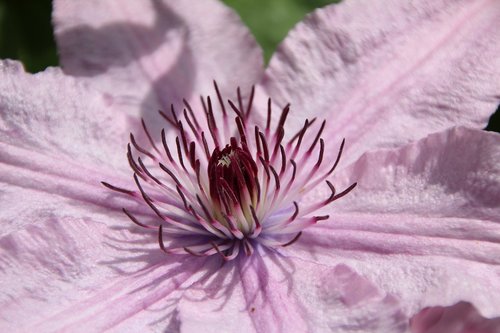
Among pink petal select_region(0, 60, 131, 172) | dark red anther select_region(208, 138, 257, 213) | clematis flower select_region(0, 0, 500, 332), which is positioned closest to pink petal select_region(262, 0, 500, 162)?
clematis flower select_region(0, 0, 500, 332)

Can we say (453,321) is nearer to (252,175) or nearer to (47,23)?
(252,175)

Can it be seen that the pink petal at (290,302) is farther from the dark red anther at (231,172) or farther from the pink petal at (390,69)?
the pink petal at (390,69)

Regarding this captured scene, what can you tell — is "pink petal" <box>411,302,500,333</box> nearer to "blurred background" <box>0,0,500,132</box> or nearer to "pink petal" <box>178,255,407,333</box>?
"pink petal" <box>178,255,407,333</box>

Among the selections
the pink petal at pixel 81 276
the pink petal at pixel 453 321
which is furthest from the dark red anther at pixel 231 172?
the pink petal at pixel 453 321

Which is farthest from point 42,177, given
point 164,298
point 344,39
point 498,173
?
point 498,173

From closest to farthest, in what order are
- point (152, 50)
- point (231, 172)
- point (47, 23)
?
1. point (231, 172)
2. point (152, 50)
3. point (47, 23)

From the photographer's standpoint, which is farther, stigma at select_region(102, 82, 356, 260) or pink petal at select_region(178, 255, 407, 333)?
stigma at select_region(102, 82, 356, 260)

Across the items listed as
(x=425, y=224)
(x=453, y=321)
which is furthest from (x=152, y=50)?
(x=453, y=321)
